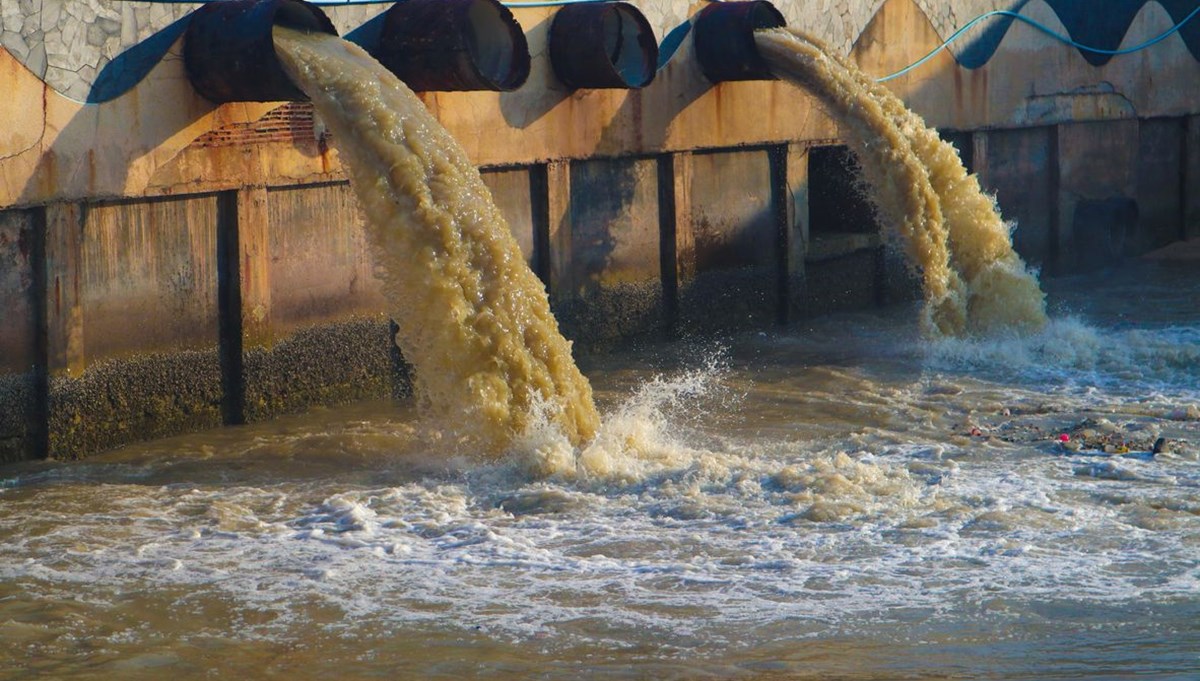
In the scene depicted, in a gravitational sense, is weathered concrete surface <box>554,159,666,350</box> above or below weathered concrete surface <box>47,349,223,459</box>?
above

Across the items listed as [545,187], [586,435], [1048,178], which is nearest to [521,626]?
[586,435]

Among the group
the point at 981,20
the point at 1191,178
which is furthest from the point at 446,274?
the point at 1191,178

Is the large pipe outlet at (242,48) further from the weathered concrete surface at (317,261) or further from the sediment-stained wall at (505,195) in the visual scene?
the weathered concrete surface at (317,261)

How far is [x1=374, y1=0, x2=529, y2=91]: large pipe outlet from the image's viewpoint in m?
9.95

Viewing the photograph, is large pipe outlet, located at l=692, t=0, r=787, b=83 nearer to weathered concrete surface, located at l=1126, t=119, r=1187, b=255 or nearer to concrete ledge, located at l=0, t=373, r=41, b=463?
concrete ledge, located at l=0, t=373, r=41, b=463

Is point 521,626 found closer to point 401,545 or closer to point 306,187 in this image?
point 401,545

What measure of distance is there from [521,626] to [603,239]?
623 cm

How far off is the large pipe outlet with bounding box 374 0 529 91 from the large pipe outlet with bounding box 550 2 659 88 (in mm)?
880

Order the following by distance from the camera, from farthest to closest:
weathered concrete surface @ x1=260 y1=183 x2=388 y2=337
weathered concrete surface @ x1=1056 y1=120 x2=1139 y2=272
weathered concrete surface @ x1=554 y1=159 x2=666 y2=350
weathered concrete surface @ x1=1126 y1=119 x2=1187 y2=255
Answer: weathered concrete surface @ x1=1126 y1=119 x2=1187 y2=255 < weathered concrete surface @ x1=1056 y1=120 x2=1139 y2=272 < weathered concrete surface @ x1=554 y1=159 x2=666 y2=350 < weathered concrete surface @ x1=260 y1=183 x2=388 y2=337

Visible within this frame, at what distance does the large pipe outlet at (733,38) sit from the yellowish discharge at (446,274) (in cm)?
376

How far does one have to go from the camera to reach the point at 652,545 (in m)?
7.14

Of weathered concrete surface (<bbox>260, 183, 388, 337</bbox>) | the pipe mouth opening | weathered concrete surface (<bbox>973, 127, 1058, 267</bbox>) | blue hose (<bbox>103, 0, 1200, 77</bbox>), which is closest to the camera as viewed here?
the pipe mouth opening

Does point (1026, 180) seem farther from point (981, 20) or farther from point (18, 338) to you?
point (18, 338)

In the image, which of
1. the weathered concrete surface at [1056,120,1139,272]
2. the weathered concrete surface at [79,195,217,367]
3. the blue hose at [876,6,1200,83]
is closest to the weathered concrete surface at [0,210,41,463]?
the weathered concrete surface at [79,195,217,367]
